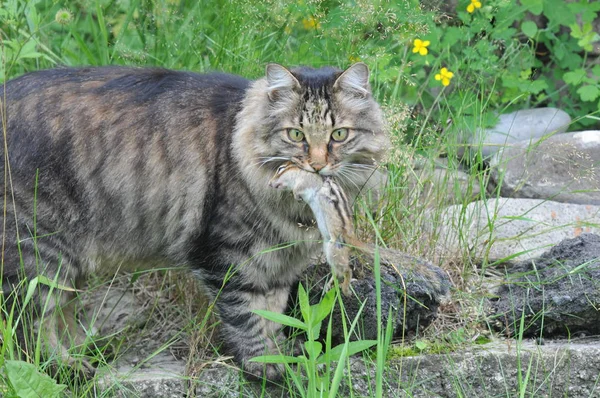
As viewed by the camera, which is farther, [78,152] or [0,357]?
[78,152]

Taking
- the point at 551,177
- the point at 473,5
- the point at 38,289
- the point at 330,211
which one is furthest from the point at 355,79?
the point at 551,177

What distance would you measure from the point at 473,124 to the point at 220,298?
1551 mm

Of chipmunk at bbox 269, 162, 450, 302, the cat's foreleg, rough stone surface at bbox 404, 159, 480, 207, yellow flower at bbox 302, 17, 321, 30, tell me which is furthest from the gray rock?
the cat's foreleg

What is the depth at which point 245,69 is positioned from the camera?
438 cm

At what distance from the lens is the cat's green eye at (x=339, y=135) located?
3.41 meters

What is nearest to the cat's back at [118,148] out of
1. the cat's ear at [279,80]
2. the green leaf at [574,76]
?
the cat's ear at [279,80]

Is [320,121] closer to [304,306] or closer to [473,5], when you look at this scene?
[304,306]

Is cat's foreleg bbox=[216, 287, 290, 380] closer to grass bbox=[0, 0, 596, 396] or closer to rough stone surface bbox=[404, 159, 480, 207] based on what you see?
grass bbox=[0, 0, 596, 396]

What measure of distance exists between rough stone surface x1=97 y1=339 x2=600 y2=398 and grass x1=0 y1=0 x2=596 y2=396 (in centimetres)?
1

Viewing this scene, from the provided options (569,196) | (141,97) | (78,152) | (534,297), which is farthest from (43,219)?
(569,196)

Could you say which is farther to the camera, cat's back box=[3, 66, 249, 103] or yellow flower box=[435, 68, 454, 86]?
yellow flower box=[435, 68, 454, 86]

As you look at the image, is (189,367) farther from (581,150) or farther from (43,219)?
(581,150)

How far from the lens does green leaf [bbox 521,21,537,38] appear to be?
17.2 feet

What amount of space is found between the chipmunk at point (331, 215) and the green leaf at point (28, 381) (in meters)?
1.03
